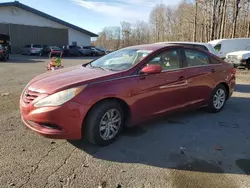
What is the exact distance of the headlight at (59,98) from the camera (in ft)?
10.9

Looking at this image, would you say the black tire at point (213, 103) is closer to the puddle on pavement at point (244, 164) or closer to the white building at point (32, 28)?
the puddle on pavement at point (244, 164)

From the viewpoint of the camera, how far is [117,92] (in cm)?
368

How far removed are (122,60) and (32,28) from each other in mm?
34071

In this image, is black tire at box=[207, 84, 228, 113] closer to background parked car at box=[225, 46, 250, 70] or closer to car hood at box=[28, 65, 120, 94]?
car hood at box=[28, 65, 120, 94]

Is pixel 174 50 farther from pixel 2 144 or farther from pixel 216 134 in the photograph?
pixel 2 144

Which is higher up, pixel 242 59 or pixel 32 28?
pixel 32 28

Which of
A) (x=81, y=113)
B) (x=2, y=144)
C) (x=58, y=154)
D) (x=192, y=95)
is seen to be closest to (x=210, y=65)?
(x=192, y=95)

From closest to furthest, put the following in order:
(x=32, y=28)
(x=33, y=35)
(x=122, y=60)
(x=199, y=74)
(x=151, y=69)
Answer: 1. (x=151, y=69)
2. (x=122, y=60)
3. (x=199, y=74)
4. (x=32, y=28)
5. (x=33, y=35)

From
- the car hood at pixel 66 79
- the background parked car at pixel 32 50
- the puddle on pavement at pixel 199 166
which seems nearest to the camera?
the puddle on pavement at pixel 199 166

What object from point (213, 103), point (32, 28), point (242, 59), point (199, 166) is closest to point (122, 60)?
point (199, 166)

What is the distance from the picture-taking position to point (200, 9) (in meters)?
34.8

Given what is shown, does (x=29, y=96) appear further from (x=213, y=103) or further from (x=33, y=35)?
(x=33, y=35)

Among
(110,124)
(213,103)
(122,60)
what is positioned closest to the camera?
(110,124)

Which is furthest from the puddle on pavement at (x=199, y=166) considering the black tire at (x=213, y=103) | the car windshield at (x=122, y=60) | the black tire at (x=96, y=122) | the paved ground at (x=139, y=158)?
the black tire at (x=213, y=103)
